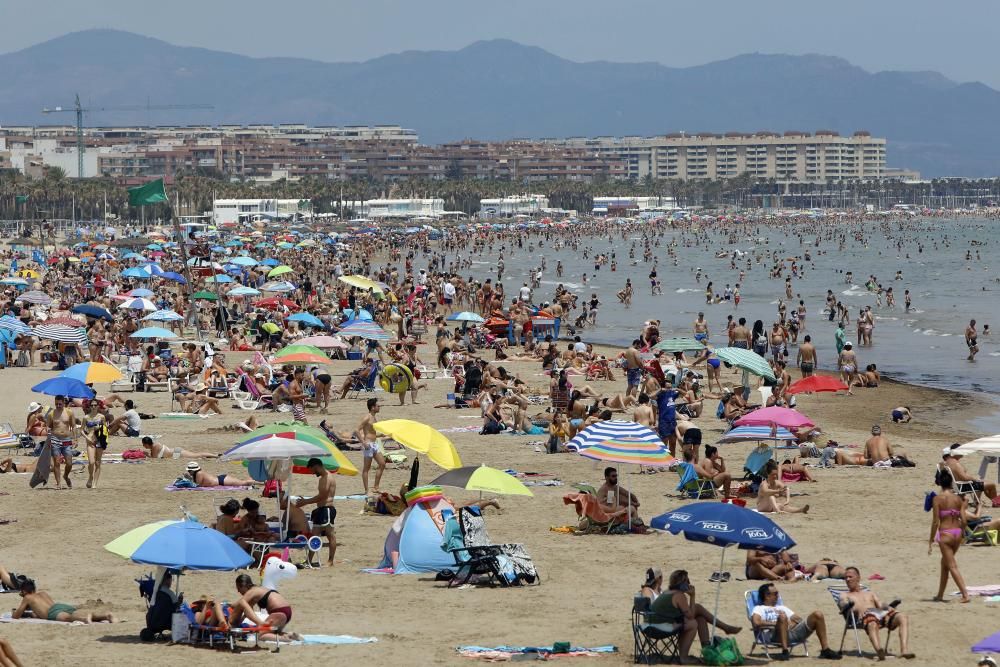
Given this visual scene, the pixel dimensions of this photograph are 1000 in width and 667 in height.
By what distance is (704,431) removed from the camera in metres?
20.0

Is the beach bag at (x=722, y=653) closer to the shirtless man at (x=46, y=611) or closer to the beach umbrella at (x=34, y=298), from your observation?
the shirtless man at (x=46, y=611)

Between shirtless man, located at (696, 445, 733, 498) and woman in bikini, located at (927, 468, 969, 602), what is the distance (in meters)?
3.91

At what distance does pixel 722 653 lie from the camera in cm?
919

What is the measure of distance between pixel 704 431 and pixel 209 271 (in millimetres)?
26955

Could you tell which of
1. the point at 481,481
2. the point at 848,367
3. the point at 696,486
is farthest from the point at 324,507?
the point at 848,367

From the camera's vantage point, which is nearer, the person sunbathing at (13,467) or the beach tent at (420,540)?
the beach tent at (420,540)

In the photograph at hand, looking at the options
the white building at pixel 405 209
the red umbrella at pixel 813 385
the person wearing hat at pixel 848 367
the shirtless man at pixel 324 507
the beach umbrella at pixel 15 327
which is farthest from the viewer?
the white building at pixel 405 209

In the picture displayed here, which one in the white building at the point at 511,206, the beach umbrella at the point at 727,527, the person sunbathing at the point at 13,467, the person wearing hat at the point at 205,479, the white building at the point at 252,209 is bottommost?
the white building at the point at 511,206

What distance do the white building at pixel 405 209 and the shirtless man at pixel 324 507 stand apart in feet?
434

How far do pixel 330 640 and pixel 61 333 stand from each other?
710 inches

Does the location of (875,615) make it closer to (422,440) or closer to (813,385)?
(422,440)

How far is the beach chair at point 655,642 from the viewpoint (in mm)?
9242

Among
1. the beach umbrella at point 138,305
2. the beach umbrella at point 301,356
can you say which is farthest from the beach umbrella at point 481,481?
the beach umbrella at point 138,305

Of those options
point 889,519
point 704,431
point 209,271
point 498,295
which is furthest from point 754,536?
point 209,271
